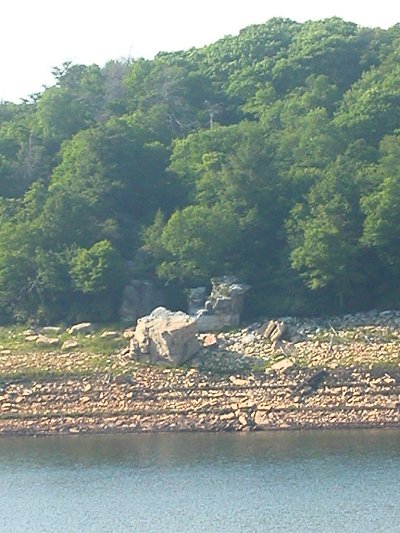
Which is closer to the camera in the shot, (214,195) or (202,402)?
(202,402)

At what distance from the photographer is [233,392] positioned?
163 ft

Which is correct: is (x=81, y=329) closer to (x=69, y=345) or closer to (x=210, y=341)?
(x=69, y=345)

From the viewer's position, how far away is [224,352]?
170ft

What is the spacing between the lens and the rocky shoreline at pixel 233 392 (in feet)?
157

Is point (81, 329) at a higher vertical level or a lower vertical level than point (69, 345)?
higher

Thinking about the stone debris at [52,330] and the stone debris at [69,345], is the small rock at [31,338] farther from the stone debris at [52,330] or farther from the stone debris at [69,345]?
the stone debris at [69,345]

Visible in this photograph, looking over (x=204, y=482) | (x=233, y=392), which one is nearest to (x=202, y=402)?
(x=233, y=392)

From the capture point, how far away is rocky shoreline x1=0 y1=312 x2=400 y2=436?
47.8m

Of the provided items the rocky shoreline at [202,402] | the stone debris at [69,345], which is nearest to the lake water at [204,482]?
the rocky shoreline at [202,402]

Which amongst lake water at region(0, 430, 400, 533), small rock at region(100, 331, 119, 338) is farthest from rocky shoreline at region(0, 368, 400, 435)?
small rock at region(100, 331, 119, 338)

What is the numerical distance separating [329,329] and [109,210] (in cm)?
1268

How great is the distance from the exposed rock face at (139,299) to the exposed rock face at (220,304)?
5.12 ft

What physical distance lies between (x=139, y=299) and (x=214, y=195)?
18.7ft

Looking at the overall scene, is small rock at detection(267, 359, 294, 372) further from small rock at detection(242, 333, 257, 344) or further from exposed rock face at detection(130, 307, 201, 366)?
exposed rock face at detection(130, 307, 201, 366)
